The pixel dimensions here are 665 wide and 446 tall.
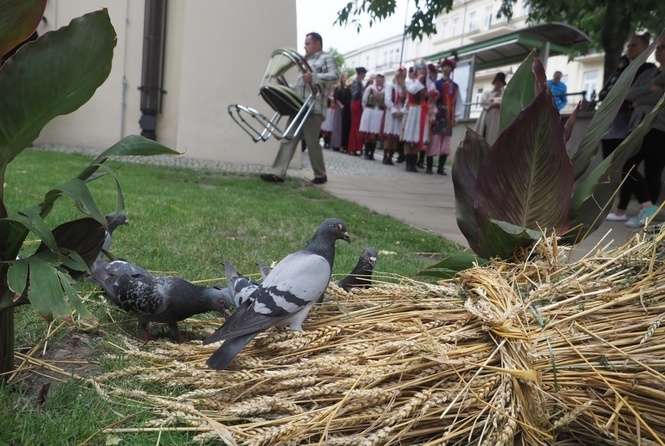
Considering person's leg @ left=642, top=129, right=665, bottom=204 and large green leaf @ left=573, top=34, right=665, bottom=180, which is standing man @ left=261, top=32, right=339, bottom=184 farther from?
large green leaf @ left=573, top=34, right=665, bottom=180

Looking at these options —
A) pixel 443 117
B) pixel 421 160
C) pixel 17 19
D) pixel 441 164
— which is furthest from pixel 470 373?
pixel 421 160

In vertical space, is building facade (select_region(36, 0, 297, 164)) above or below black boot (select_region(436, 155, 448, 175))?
above

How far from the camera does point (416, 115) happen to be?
41.3 feet

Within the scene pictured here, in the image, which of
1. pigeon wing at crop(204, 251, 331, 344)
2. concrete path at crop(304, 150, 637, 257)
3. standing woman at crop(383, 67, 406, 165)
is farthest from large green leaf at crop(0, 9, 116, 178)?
standing woman at crop(383, 67, 406, 165)

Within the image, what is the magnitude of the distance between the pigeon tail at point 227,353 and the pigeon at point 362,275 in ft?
2.54

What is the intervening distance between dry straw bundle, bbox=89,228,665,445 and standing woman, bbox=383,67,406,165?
11712mm

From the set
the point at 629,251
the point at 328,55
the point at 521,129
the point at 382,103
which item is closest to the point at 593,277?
the point at 629,251

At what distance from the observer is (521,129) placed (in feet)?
6.91

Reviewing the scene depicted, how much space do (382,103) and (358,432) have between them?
1362 cm

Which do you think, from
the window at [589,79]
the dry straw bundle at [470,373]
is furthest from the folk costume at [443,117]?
the window at [589,79]

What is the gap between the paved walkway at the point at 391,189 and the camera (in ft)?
20.9

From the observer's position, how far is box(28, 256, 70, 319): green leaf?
1.54m

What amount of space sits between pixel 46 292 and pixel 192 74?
967 cm

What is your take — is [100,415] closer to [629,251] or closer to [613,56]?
[629,251]
